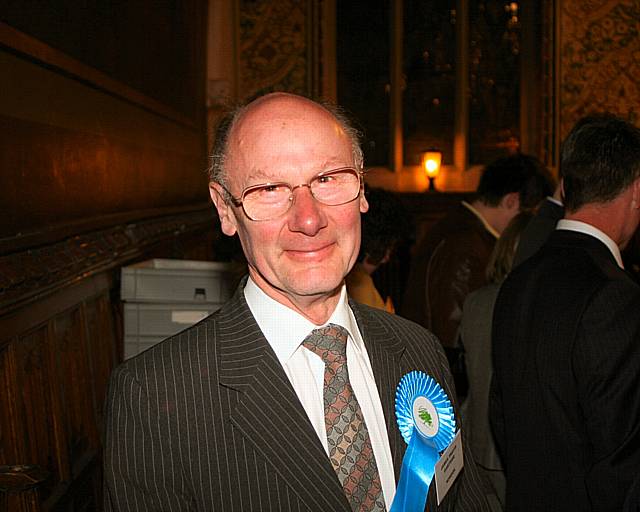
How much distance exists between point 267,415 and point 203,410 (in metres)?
0.12

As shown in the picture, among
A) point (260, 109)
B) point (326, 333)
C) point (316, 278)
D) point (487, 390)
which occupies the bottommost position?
point (487, 390)

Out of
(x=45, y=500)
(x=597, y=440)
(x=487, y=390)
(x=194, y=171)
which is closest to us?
(x=597, y=440)

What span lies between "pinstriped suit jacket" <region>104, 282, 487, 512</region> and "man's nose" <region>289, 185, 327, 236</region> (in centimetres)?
25

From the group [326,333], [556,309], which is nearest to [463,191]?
[556,309]

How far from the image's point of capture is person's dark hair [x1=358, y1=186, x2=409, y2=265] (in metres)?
3.50

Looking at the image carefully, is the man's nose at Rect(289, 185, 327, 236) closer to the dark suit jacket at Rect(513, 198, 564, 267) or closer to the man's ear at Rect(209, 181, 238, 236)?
the man's ear at Rect(209, 181, 238, 236)

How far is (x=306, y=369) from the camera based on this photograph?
154cm

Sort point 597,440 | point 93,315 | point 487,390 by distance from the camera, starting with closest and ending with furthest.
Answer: point 597,440
point 487,390
point 93,315

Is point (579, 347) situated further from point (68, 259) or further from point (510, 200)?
point (510, 200)

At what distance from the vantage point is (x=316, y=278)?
4.81 feet

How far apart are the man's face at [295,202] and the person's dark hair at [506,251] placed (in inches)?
66.2

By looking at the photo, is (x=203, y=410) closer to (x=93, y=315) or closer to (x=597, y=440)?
(x=597, y=440)

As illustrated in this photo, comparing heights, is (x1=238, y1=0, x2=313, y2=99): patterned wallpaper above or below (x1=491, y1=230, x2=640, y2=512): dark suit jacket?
above

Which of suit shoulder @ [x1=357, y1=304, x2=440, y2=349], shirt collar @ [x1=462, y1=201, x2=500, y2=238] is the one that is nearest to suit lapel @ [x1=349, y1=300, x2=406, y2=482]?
suit shoulder @ [x1=357, y1=304, x2=440, y2=349]
